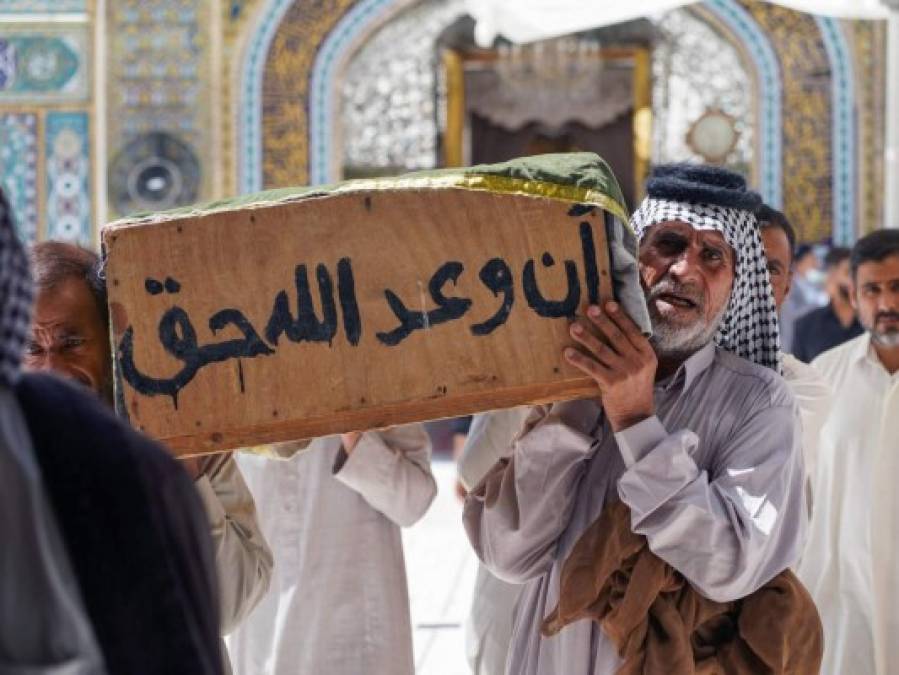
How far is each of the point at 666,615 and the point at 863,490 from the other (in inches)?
71.8

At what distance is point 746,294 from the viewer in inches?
96.3

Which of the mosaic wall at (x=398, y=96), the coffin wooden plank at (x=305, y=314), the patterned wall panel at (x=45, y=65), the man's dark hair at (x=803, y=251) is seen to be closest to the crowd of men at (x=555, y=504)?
the coffin wooden plank at (x=305, y=314)

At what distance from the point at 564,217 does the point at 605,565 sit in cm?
51

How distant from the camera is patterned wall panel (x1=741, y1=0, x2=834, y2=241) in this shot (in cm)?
1068

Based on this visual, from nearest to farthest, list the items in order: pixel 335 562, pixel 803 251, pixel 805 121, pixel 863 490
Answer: pixel 335 562
pixel 863 490
pixel 803 251
pixel 805 121

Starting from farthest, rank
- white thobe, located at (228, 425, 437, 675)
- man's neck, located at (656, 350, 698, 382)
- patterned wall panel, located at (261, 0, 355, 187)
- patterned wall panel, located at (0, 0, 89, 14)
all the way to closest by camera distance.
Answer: patterned wall panel, located at (261, 0, 355, 187), patterned wall panel, located at (0, 0, 89, 14), white thobe, located at (228, 425, 437, 675), man's neck, located at (656, 350, 698, 382)

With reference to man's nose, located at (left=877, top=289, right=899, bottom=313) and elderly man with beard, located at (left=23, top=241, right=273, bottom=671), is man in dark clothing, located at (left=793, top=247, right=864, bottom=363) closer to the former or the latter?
man's nose, located at (left=877, top=289, right=899, bottom=313)

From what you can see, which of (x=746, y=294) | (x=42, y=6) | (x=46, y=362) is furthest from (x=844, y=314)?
(x=42, y=6)

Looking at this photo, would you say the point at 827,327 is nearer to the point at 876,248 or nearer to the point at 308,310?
the point at 876,248

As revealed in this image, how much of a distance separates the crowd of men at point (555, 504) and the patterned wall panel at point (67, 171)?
294 inches

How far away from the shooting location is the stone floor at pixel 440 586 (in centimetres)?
513

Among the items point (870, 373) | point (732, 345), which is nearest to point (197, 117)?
point (870, 373)

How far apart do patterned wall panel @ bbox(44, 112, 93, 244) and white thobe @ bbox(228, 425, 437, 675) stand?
7.53 meters

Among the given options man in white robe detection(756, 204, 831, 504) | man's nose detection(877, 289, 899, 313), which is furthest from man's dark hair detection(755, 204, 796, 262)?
man's nose detection(877, 289, 899, 313)
